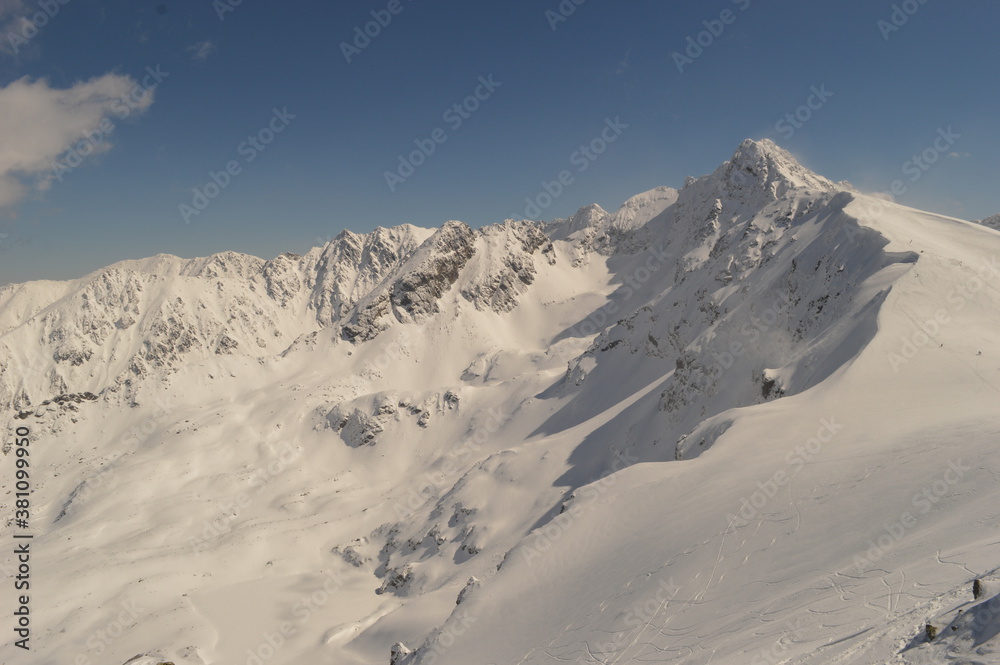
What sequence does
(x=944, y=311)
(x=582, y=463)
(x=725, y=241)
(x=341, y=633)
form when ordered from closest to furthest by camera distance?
(x=944, y=311) → (x=341, y=633) → (x=582, y=463) → (x=725, y=241)

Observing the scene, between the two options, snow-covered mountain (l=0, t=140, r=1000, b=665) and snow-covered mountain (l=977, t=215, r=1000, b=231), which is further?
snow-covered mountain (l=977, t=215, r=1000, b=231)

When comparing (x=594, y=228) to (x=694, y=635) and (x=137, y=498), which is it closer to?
(x=137, y=498)

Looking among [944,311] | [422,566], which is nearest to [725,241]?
[944,311]

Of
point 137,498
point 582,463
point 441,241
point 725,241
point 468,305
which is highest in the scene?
point 441,241

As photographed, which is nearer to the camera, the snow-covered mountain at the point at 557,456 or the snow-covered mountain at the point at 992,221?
the snow-covered mountain at the point at 557,456

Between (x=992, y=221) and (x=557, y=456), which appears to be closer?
(x=557, y=456)

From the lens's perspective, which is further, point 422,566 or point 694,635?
point 422,566

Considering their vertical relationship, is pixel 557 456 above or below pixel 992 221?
below

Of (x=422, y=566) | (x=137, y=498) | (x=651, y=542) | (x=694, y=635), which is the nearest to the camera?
(x=694, y=635)
